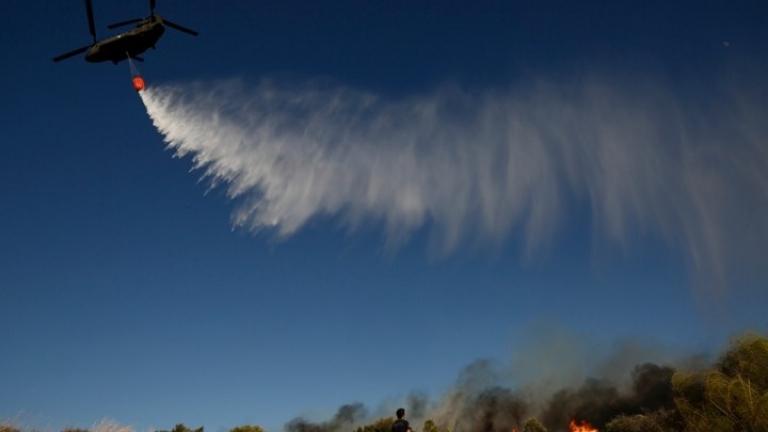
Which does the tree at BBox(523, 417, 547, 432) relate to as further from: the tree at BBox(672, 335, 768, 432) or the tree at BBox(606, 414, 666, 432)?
the tree at BBox(672, 335, 768, 432)

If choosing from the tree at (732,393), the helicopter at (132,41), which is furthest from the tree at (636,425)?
the helicopter at (132,41)

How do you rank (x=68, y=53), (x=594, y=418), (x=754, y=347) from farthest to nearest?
(x=594, y=418), (x=754, y=347), (x=68, y=53)

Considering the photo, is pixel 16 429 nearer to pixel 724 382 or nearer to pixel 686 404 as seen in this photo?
pixel 724 382

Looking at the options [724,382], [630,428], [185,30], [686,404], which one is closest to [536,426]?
[630,428]

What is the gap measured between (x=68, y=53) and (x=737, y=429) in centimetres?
7475

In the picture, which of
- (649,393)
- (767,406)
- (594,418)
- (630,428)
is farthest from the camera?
(594,418)

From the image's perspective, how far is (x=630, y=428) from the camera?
98875mm

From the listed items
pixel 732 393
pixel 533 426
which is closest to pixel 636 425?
pixel 732 393

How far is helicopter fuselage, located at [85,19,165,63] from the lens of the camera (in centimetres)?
2617

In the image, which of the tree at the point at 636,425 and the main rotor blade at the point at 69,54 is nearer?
the main rotor blade at the point at 69,54

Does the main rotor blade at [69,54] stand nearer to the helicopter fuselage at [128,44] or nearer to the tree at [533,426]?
the helicopter fuselage at [128,44]

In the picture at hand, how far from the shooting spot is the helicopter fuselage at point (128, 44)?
2617 cm

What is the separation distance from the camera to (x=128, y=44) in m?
26.4

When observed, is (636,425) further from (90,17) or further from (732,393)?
(90,17)
